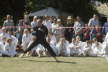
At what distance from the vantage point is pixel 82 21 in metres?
1.75

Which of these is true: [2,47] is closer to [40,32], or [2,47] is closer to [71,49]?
[40,32]

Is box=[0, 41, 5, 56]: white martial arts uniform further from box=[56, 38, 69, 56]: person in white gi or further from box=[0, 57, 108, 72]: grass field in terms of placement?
box=[56, 38, 69, 56]: person in white gi

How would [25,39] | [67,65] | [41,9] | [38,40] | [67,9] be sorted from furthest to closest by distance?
[25,39] → [38,40] → [67,65] → [41,9] → [67,9]

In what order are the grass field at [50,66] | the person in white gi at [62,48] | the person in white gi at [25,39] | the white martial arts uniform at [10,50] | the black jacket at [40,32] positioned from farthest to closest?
the person in white gi at [62,48]
the person in white gi at [25,39]
the white martial arts uniform at [10,50]
the black jacket at [40,32]
the grass field at [50,66]

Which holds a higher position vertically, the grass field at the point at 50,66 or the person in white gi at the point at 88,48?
the person in white gi at the point at 88,48

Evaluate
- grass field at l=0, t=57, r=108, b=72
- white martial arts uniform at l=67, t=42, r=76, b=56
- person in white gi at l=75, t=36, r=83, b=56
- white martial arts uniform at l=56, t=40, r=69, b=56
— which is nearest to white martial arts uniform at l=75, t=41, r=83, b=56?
person in white gi at l=75, t=36, r=83, b=56

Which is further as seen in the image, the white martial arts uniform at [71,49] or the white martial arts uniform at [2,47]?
the white martial arts uniform at [71,49]

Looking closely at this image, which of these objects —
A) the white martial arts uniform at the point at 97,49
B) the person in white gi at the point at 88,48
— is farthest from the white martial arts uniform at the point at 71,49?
the white martial arts uniform at the point at 97,49

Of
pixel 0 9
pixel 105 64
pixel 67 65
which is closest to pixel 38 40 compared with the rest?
pixel 67 65

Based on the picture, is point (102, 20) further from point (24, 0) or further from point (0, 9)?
point (0, 9)

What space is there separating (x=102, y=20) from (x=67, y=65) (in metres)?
9.08

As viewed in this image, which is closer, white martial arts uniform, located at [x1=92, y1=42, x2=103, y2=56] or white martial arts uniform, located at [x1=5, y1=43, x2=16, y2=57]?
white martial arts uniform, located at [x1=5, y1=43, x2=16, y2=57]

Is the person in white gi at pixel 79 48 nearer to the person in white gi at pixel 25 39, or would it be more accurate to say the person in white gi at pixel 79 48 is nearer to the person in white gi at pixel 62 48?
the person in white gi at pixel 62 48

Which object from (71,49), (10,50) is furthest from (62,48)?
(10,50)
